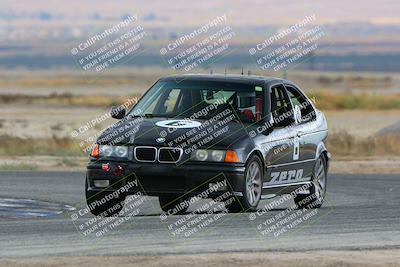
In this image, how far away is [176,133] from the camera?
1482cm

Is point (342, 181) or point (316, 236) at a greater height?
point (316, 236)

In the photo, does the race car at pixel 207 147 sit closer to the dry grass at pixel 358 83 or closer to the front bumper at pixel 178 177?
the front bumper at pixel 178 177

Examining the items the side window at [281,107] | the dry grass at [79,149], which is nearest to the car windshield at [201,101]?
the side window at [281,107]

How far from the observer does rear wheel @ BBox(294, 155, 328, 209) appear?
17.1 metres

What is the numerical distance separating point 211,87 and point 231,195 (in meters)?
1.86

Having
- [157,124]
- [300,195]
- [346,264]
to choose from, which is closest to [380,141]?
[300,195]

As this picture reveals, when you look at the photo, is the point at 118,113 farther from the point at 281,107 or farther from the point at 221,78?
the point at 281,107

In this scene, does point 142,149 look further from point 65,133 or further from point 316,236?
point 65,133

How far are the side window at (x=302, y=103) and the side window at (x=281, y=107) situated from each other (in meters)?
0.40

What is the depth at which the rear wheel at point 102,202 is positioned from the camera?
49.2ft

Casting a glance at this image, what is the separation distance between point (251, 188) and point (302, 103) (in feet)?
8.69

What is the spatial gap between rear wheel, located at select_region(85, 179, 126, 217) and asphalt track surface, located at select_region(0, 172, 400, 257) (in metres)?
0.34

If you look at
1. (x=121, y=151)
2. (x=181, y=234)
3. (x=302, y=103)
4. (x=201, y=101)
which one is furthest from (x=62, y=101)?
(x=181, y=234)

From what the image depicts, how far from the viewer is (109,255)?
11156mm
